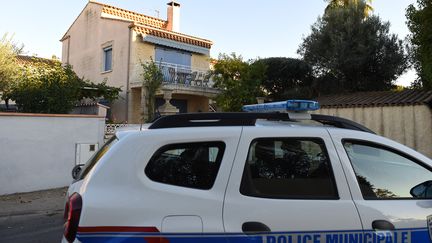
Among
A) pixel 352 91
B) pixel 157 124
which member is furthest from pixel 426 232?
pixel 352 91

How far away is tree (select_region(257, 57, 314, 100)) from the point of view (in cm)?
1645

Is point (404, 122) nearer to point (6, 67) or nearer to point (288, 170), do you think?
point (288, 170)

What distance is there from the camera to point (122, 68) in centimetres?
1814

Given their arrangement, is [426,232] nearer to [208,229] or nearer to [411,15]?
[208,229]

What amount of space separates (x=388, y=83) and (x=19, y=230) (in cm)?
1453

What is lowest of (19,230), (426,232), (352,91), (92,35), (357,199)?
(19,230)

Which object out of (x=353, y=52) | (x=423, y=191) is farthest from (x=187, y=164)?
(x=353, y=52)

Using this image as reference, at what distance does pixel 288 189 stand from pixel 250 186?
0.28 meters

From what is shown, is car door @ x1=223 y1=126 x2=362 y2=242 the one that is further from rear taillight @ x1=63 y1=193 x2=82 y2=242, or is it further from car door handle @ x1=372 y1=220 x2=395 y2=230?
rear taillight @ x1=63 y1=193 x2=82 y2=242

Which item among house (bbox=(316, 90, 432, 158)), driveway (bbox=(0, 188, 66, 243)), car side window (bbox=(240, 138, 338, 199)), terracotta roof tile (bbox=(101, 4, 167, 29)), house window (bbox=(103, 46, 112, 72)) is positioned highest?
terracotta roof tile (bbox=(101, 4, 167, 29))

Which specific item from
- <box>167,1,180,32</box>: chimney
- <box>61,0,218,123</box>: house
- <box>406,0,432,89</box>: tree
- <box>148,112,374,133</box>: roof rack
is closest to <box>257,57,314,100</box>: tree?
<box>61,0,218,123</box>: house

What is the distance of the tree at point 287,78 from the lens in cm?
1645

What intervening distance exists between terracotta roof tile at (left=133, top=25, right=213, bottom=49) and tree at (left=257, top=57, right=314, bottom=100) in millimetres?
4153

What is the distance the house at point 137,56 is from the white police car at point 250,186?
1330cm
